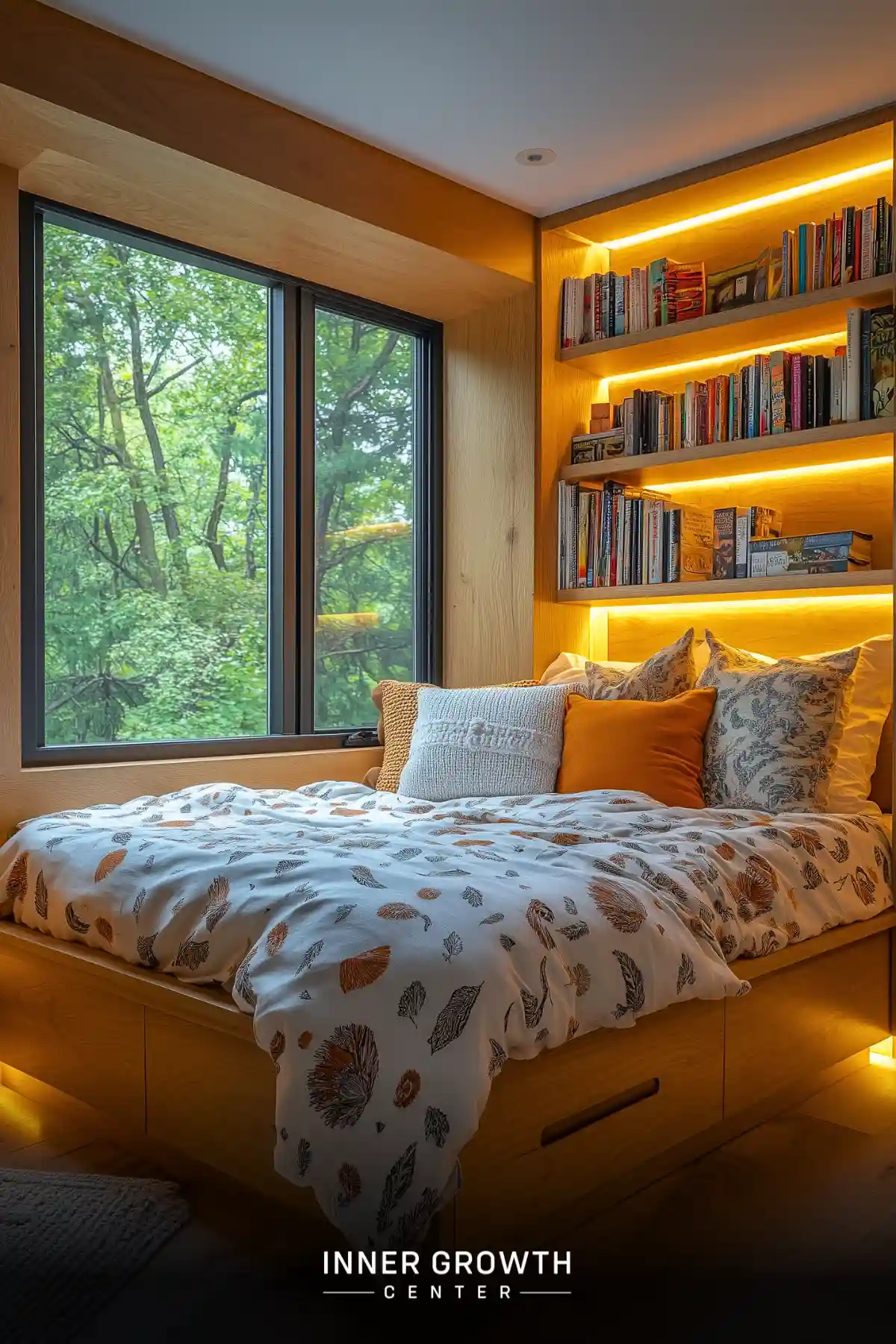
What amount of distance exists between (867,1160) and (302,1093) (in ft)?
4.09

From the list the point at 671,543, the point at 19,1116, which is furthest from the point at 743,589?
the point at 19,1116

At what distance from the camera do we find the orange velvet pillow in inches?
107

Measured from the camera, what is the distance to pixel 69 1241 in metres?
1.75

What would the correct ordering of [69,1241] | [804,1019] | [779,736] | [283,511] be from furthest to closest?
[283,511], [779,736], [804,1019], [69,1241]

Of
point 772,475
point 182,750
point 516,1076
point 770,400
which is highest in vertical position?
point 770,400

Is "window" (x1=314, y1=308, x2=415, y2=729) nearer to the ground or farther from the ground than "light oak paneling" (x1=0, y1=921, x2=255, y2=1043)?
farther from the ground

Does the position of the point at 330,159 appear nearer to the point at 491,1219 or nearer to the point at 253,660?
the point at 253,660

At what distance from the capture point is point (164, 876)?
1.96 m

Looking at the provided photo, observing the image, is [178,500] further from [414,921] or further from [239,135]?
[414,921]

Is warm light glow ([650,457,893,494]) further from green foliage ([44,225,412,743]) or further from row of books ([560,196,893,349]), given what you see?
green foliage ([44,225,412,743])

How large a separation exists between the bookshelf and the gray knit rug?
2.02 meters

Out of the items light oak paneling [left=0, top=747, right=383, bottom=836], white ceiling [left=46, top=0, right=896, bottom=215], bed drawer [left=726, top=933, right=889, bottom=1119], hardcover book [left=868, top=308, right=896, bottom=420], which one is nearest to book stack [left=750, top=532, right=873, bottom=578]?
hardcover book [left=868, top=308, right=896, bottom=420]

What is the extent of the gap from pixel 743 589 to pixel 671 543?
28cm

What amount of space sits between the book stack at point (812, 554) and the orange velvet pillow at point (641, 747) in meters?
0.42
